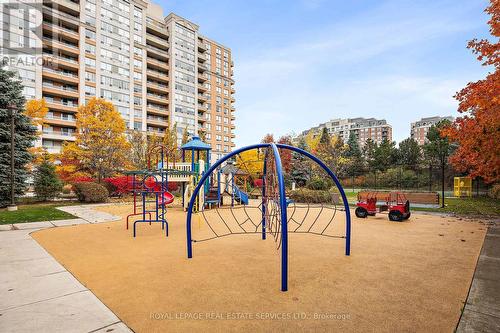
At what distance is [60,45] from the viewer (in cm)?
3822

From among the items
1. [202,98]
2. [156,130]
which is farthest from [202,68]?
[156,130]

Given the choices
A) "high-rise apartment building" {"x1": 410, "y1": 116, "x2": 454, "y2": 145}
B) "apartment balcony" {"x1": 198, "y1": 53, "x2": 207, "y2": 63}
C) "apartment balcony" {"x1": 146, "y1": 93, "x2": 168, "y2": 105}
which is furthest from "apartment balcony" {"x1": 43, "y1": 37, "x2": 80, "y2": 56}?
"high-rise apartment building" {"x1": 410, "y1": 116, "x2": 454, "y2": 145}

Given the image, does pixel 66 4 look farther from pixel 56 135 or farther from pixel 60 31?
pixel 56 135

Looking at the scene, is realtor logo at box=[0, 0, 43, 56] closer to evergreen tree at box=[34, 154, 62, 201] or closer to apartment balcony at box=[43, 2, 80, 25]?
apartment balcony at box=[43, 2, 80, 25]

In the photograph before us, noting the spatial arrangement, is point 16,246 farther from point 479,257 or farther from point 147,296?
point 479,257

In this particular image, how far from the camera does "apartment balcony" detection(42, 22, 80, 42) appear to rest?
124 ft

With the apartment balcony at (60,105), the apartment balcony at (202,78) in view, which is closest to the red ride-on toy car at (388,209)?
the apartment balcony at (60,105)

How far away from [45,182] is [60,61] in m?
33.2

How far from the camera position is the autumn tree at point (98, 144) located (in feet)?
72.4

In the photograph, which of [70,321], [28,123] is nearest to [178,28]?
[28,123]

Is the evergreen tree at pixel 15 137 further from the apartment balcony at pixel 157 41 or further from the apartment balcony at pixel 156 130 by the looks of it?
the apartment balcony at pixel 157 41

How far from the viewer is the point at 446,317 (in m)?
2.95

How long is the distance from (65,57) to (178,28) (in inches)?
922

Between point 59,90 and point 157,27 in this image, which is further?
point 157,27
